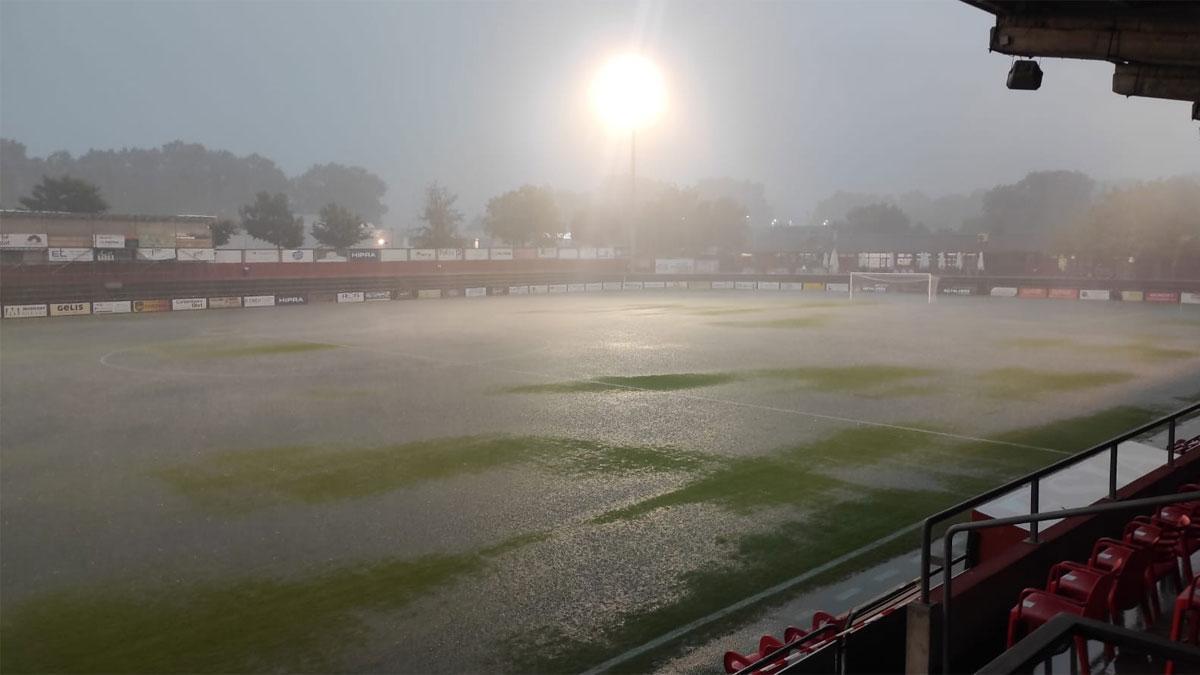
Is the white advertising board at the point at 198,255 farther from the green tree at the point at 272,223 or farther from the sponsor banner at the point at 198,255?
the green tree at the point at 272,223

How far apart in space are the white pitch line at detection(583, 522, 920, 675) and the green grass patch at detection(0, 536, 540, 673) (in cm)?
251

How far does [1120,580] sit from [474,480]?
9541 millimetres

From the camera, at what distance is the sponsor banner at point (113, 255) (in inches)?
2025

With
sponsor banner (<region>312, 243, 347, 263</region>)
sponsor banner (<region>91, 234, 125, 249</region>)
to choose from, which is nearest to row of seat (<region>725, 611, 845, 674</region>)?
sponsor banner (<region>91, 234, 125, 249</region>)

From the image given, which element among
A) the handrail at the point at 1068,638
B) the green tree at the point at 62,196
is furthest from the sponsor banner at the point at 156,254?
the handrail at the point at 1068,638

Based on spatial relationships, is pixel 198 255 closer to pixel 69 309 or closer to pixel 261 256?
pixel 261 256

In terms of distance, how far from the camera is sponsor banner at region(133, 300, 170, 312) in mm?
49625

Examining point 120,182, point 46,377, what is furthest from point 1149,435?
point 120,182

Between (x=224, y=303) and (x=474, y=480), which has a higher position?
(x=224, y=303)

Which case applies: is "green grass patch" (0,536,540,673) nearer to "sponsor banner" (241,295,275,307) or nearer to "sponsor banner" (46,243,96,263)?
"sponsor banner" (241,295,275,307)

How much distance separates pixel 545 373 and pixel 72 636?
17.0 metres

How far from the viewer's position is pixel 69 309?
46906 millimetres

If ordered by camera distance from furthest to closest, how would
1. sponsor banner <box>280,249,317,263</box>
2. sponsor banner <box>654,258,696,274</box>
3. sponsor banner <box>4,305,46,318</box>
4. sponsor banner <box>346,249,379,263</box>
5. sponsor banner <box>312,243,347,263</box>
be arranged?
sponsor banner <box>654,258,696,274</box> → sponsor banner <box>346,249,379,263</box> → sponsor banner <box>312,243,347,263</box> → sponsor banner <box>280,249,317,263</box> → sponsor banner <box>4,305,46,318</box>

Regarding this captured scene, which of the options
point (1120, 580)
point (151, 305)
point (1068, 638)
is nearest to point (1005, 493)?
point (1120, 580)
